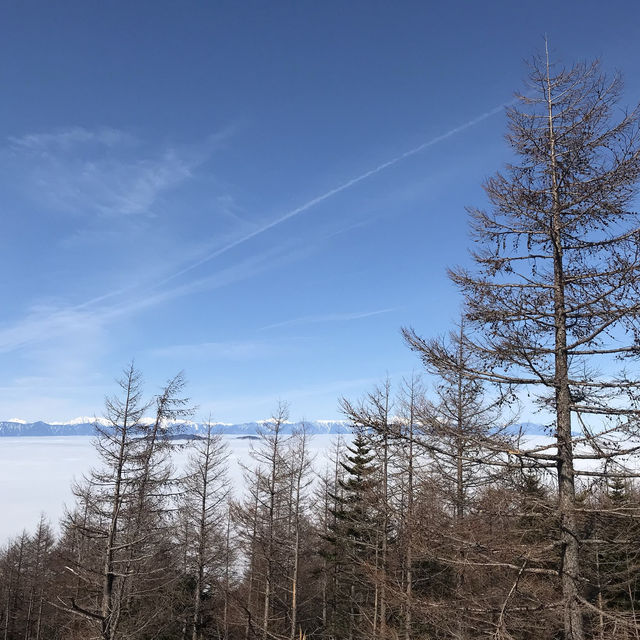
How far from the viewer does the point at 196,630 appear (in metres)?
28.0

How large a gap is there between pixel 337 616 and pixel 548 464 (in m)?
26.4

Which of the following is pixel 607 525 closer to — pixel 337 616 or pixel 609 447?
pixel 609 447

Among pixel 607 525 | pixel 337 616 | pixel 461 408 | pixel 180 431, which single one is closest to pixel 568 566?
pixel 607 525

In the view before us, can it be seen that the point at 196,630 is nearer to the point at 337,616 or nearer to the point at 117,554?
the point at 337,616

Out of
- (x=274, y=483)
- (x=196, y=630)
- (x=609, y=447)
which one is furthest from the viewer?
(x=196, y=630)

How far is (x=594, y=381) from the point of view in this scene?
7.77 metres

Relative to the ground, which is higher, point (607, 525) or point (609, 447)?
point (609, 447)

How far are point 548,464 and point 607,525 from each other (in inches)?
48.8

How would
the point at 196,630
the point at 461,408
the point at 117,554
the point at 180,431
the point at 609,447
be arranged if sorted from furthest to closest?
the point at 196,630, the point at 180,431, the point at 117,554, the point at 461,408, the point at 609,447

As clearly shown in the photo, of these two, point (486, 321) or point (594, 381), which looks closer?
point (594, 381)

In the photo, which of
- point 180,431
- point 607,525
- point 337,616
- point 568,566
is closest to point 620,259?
point 607,525

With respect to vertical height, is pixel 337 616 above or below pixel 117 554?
below

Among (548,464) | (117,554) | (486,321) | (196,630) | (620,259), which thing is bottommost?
(196,630)

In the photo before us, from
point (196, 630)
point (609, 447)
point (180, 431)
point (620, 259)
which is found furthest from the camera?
point (196, 630)
